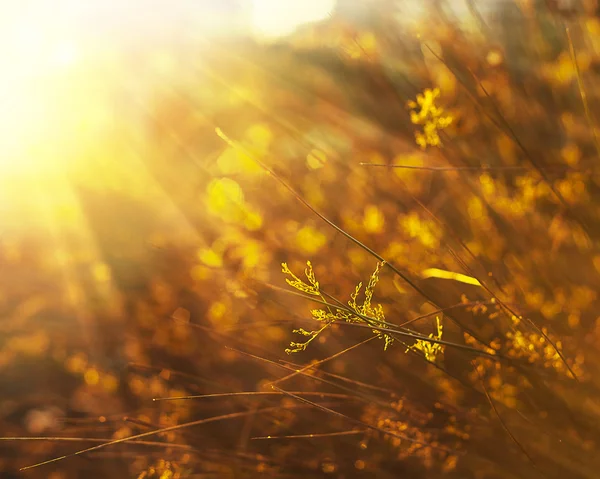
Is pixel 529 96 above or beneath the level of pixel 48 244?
above

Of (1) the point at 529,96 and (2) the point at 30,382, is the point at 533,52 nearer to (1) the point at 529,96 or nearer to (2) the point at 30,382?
(1) the point at 529,96

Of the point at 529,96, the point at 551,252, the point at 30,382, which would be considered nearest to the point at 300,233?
the point at 551,252

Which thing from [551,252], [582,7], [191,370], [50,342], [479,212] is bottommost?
[191,370]

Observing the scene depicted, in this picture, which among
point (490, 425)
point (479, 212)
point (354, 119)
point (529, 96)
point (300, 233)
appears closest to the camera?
point (490, 425)

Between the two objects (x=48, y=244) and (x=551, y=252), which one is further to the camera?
(x=48, y=244)

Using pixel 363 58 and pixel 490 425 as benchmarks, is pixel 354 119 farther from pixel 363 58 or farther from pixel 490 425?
pixel 490 425

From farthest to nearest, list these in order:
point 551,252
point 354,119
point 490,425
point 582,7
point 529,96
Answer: point 354,119 → point 529,96 → point 551,252 → point 582,7 → point 490,425
